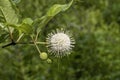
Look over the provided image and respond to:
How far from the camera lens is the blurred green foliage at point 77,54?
155 inches

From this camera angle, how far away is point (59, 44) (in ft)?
4.95

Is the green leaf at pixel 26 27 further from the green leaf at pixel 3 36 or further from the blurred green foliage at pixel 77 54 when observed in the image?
the blurred green foliage at pixel 77 54

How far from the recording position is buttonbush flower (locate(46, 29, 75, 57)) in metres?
1.47

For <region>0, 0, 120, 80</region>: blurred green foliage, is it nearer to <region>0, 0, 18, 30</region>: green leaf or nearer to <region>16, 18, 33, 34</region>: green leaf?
<region>0, 0, 18, 30</region>: green leaf

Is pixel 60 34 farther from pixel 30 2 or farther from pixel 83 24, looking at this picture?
pixel 83 24

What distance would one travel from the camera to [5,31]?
1.52 metres

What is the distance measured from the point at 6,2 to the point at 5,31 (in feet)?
0.45

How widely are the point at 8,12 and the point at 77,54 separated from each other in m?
3.30

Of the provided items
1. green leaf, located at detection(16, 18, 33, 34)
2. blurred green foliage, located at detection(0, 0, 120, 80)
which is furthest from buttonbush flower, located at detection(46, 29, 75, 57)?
blurred green foliage, located at detection(0, 0, 120, 80)

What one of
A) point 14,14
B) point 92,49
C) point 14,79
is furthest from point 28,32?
point 92,49

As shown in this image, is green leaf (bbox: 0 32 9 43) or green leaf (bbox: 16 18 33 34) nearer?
green leaf (bbox: 16 18 33 34)

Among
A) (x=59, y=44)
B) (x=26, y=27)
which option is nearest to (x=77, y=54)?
(x=59, y=44)

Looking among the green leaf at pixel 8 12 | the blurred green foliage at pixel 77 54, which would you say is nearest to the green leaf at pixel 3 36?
the green leaf at pixel 8 12

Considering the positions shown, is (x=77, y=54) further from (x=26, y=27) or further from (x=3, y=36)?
(x=26, y=27)
